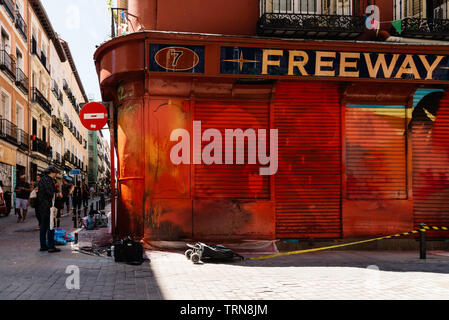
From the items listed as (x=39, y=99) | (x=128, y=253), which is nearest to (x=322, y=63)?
(x=128, y=253)

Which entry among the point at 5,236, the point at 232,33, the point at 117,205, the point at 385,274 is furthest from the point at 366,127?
the point at 5,236

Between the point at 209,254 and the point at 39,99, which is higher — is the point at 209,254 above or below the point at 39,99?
below

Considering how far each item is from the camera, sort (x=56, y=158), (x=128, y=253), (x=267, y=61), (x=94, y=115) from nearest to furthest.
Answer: (x=128, y=253)
(x=267, y=61)
(x=94, y=115)
(x=56, y=158)

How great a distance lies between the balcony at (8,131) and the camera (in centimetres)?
2375

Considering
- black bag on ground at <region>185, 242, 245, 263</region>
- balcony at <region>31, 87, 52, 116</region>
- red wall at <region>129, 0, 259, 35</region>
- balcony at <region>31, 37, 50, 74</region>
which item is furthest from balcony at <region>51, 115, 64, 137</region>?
black bag on ground at <region>185, 242, 245, 263</region>

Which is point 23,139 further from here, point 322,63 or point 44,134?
point 322,63

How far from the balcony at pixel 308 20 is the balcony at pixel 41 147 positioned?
78.5 feet

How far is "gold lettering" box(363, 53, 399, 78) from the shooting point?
1084cm

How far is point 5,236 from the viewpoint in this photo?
12.3 meters

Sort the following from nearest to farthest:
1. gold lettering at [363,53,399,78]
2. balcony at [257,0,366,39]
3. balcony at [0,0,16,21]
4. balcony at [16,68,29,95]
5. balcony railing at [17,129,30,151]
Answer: balcony at [257,0,366,39], gold lettering at [363,53,399,78], balcony at [0,0,16,21], balcony at [16,68,29,95], balcony railing at [17,129,30,151]

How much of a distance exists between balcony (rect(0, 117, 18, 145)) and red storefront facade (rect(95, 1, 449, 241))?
1481cm

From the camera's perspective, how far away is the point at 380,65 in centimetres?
1087

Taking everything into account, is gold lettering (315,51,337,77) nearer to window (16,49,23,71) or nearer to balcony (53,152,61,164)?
window (16,49,23,71)

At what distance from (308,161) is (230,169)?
6.04ft
